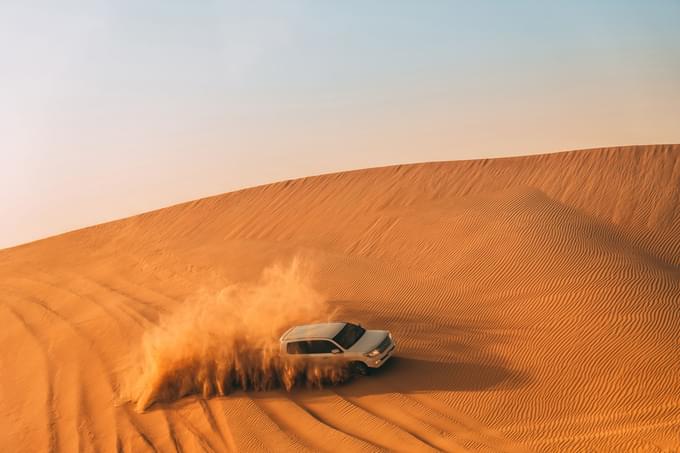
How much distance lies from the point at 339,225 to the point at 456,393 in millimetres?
15777

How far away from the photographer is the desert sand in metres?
13.1

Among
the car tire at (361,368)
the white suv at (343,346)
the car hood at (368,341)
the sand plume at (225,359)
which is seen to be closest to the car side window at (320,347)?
the white suv at (343,346)

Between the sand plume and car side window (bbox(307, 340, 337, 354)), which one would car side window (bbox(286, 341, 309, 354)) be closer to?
car side window (bbox(307, 340, 337, 354))

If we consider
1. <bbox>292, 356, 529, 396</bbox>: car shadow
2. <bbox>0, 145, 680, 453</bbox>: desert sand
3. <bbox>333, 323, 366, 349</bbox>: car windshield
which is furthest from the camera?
<bbox>333, 323, 366, 349</bbox>: car windshield

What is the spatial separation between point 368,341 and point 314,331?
4.25 feet

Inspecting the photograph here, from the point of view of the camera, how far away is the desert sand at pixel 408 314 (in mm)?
13148

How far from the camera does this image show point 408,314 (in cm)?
1884

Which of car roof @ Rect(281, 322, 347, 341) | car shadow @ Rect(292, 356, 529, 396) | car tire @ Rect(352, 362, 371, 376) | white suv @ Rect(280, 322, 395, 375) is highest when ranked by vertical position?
car roof @ Rect(281, 322, 347, 341)

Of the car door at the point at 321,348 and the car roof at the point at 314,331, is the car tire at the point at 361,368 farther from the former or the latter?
the car roof at the point at 314,331

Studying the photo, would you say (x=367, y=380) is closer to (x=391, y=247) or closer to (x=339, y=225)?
(x=391, y=247)

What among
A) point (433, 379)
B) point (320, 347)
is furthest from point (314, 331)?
point (433, 379)

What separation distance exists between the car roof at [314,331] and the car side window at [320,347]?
15cm

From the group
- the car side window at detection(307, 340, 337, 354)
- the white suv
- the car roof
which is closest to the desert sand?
the white suv

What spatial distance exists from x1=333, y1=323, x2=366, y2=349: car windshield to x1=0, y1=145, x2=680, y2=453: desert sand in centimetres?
89
